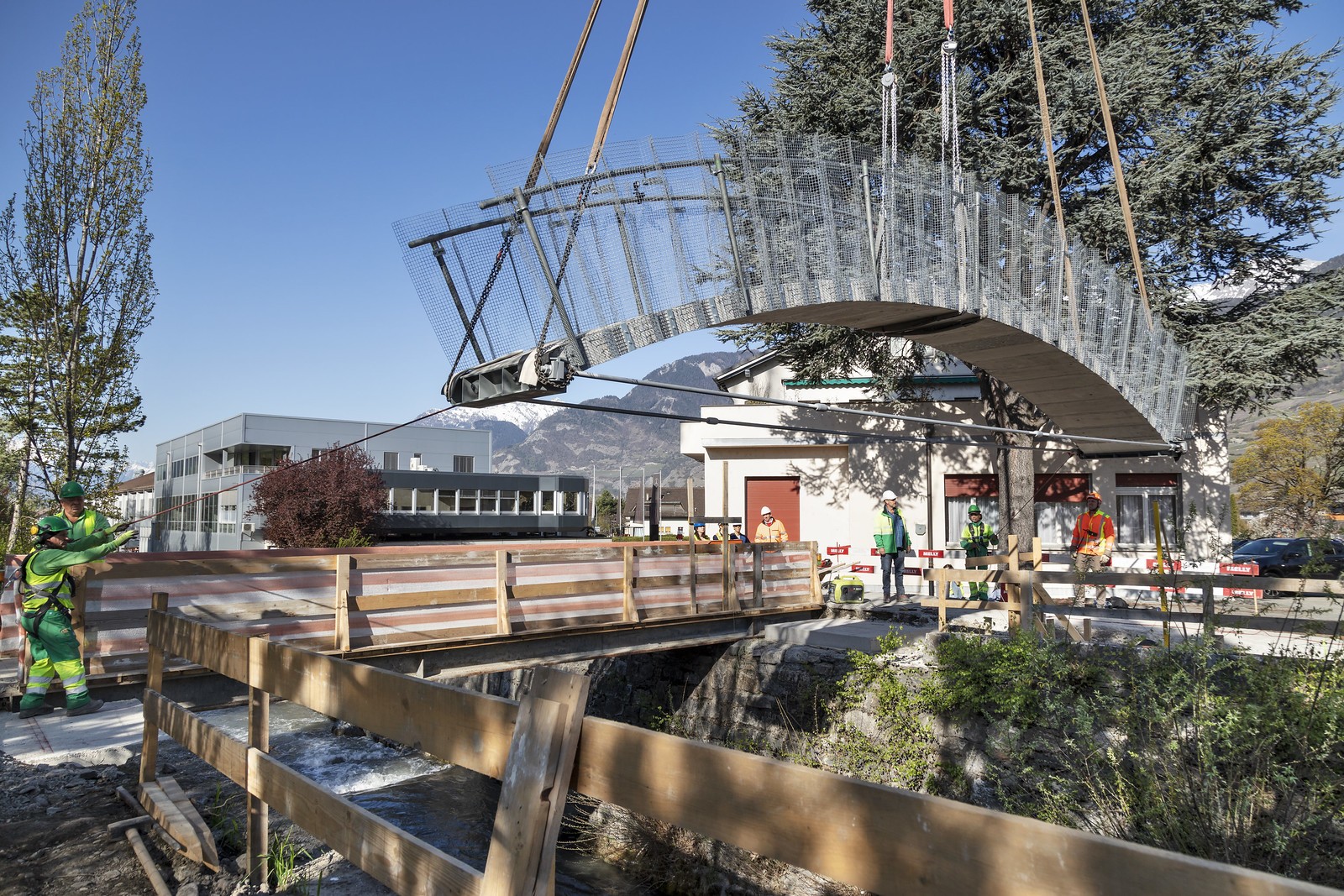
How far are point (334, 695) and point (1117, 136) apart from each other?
18120mm

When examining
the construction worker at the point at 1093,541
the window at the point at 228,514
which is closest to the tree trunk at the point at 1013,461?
the construction worker at the point at 1093,541

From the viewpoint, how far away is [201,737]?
13.6 feet

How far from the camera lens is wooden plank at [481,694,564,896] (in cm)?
206

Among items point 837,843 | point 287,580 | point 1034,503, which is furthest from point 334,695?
point 1034,503

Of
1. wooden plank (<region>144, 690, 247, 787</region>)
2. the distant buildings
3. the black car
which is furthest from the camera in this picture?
the distant buildings

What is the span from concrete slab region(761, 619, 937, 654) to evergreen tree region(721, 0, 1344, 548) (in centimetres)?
610

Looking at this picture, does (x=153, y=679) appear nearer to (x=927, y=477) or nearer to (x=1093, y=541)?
(x=1093, y=541)

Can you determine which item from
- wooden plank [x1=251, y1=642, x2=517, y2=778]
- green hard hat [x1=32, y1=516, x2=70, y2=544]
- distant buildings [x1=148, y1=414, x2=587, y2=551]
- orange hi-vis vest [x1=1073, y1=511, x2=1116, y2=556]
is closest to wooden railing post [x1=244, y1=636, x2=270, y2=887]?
wooden plank [x1=251, y1=642, x2=517, y2=778]

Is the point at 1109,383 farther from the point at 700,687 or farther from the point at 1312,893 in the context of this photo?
the point at 1312,893

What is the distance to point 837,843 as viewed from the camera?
5.58 ft

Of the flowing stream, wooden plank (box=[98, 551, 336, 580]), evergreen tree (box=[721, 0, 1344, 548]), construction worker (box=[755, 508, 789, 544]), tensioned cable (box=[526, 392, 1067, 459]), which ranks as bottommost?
the flowing stream

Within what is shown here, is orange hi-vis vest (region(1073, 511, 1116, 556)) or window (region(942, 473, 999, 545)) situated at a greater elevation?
window (region(942, 473, 999, 545))

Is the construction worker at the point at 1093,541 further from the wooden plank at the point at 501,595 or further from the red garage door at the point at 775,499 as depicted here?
the red garage door at the point at 775,499

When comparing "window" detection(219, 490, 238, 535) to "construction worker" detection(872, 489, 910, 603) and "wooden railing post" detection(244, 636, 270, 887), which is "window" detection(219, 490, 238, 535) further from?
"wooden railing post" detection(244, 636, 270, 887)
